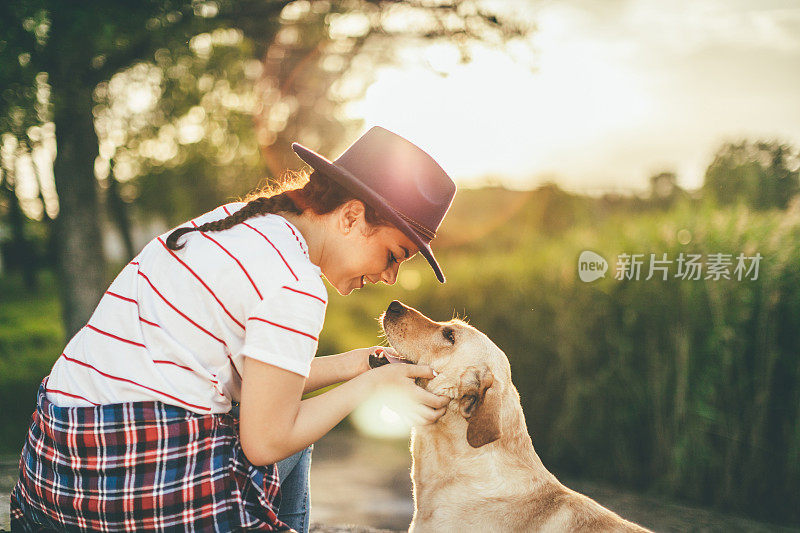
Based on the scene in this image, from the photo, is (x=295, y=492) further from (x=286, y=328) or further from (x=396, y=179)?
(x=396, y=179)

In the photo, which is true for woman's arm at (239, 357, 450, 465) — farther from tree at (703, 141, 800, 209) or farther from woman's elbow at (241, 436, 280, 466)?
tree at (703, 141, 800, 209)

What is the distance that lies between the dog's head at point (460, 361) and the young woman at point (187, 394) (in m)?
0.73

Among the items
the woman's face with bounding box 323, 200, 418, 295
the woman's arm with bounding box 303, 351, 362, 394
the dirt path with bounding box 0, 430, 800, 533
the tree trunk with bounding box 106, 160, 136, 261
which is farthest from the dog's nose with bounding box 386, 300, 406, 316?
the tree trunk with bounding box 106, 160, 136, 261

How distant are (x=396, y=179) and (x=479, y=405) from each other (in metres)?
1.11

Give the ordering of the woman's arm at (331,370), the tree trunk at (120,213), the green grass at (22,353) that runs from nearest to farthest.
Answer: the woman's arm at (331,370) → the green grass at (22,353) → the tree trunk at (120,213)

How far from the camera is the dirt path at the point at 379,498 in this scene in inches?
198

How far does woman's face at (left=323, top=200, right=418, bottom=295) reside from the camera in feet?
7.68

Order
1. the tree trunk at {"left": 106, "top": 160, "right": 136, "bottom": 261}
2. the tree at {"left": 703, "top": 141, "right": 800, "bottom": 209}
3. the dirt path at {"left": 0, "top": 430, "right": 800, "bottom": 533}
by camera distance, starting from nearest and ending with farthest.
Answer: the dirt path at {"left": 0, "top": 430, "right": 800, "bottom": 533} < the tree at {"left": 703, "top": 141, "right": 800, "bottom": 209} < the tree trunk at {"left": 106, "top": 160, "right": 136, "bottom": 261}

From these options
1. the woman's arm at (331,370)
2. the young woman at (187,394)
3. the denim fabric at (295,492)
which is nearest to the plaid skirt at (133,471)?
the young woman at (187,394)

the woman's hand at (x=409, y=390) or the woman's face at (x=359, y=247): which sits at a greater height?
the woman's face at (x=359, y=247)

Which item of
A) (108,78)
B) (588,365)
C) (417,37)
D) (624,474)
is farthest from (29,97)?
(624,474)

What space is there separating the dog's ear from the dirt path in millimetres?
1648

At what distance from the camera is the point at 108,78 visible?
6.34m

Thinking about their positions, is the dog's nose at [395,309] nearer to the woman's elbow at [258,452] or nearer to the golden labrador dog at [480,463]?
the golden labrador dog at [480,463]
